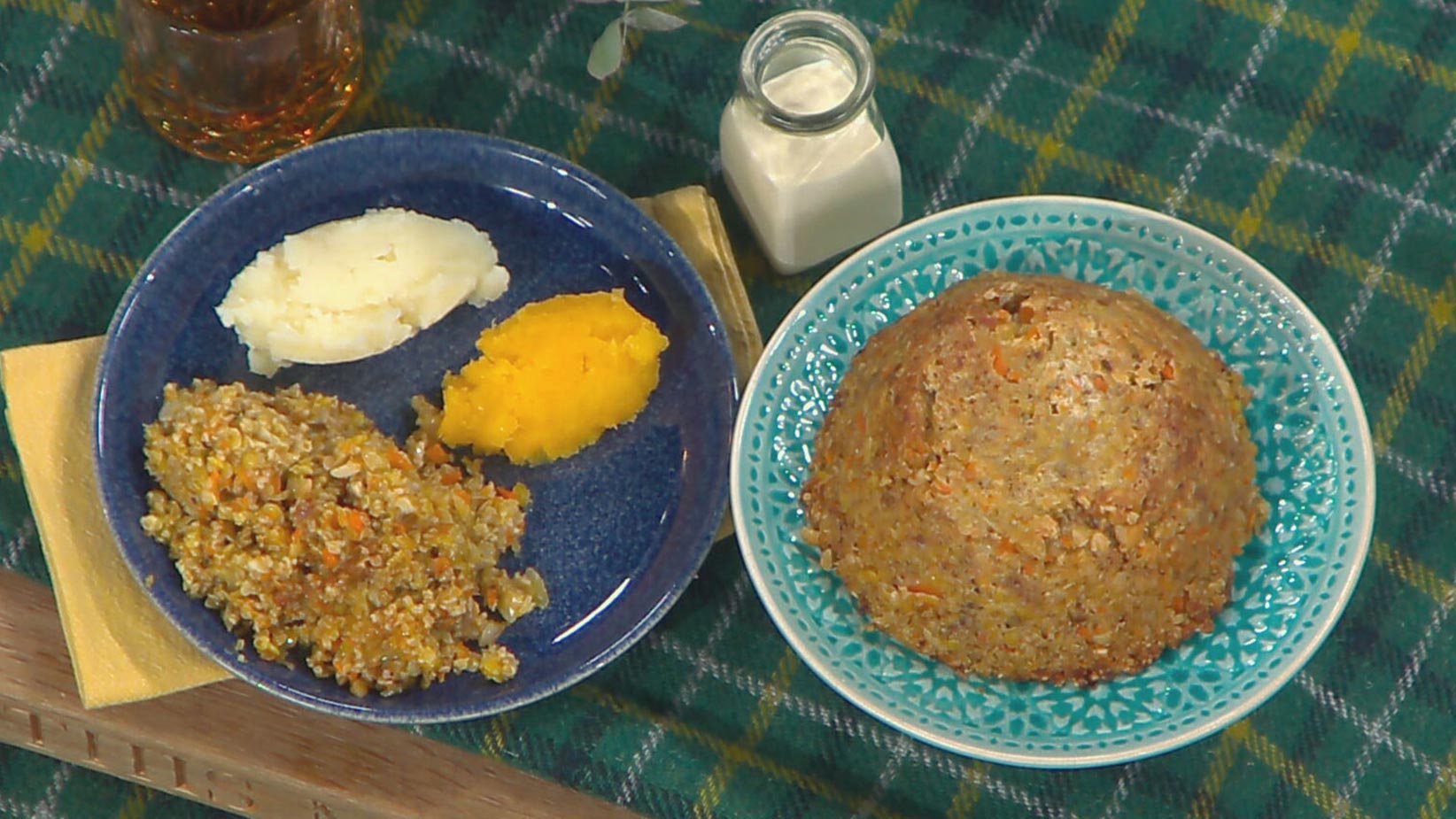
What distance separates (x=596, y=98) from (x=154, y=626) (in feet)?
3.11

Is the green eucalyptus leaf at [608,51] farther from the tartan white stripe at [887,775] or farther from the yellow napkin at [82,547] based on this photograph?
the tartan white stripe at [887,775]

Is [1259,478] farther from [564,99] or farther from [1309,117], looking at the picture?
[564,99]

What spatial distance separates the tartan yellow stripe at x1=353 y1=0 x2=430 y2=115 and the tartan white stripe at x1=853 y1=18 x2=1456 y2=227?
644 mm

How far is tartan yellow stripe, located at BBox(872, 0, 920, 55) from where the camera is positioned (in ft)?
7.83

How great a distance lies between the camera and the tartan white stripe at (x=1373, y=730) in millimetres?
2230

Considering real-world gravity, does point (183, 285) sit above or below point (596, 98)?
below

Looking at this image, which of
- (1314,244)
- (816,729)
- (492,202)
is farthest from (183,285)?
(1314,244)

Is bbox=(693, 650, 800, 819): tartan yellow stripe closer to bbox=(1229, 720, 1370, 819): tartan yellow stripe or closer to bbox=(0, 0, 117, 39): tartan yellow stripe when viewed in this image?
bbox=(1229, 720, 1370, 819): tartan yellow stripe

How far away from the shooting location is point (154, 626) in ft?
6.97

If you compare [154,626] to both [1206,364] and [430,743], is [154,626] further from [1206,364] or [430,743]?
[1206,364]

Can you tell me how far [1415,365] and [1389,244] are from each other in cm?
18

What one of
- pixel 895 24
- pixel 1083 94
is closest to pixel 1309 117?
pixel 1083 94

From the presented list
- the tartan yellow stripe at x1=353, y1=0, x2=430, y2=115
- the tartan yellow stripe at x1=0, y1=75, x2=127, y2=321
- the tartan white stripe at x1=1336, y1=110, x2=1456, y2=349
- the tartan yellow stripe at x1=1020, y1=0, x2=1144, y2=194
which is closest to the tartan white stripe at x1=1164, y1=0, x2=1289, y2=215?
the tartan yellow stripe at x1=1020, y1=0, x2=1144, y2=194

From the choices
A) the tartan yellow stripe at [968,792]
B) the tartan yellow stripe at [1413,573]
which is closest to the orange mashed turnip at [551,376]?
the tartan yellow stripe at [968,792]
